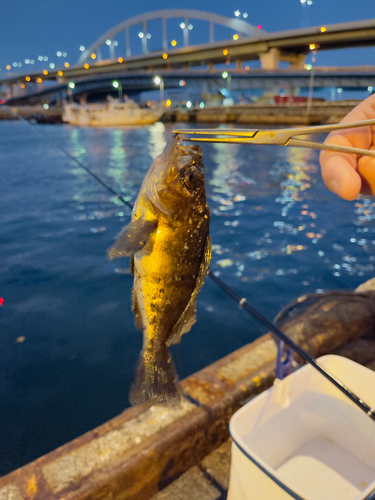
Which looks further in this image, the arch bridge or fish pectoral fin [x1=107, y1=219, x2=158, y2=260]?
the arch bridge

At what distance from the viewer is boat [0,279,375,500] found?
2.88 meters

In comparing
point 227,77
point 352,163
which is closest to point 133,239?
point 352,163

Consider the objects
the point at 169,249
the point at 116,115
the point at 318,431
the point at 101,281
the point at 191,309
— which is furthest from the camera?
the point at 116,115

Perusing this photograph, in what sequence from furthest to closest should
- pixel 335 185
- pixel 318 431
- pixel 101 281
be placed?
pixel 101 281 → pixel 318 431 → pixel 335 185

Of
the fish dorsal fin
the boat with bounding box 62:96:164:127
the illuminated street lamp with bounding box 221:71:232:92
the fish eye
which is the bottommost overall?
the fish dorsal fin

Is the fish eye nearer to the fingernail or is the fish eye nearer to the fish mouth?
the fish mouth

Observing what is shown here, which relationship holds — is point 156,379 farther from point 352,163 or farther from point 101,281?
point 101,281

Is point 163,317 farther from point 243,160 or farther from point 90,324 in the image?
point 243,160

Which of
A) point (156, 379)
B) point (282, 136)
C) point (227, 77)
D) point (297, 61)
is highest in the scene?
point (297, 61)

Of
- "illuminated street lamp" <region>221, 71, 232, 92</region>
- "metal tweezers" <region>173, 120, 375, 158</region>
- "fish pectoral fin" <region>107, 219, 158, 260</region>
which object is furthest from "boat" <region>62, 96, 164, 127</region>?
"metal tweezers" <region>173, 120, 375, 158</region>

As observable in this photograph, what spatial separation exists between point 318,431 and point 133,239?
2946mm

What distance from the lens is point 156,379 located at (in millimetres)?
2434

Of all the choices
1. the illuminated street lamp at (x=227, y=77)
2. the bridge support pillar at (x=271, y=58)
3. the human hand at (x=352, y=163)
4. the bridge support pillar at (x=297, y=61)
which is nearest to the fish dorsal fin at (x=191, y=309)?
the human hand at (x=352, y=163)

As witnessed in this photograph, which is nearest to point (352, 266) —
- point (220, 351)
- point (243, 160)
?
point (220, 351)
